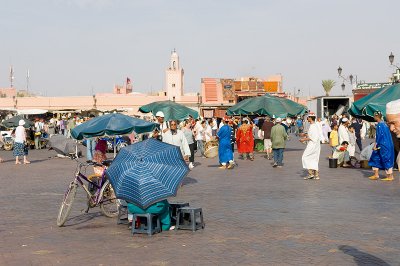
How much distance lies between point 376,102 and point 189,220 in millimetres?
10185

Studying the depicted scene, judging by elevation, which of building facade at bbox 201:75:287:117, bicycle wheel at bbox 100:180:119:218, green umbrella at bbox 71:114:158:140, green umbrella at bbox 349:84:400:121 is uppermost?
building facade at bbox 201:75:287:117

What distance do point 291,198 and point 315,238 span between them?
148 inches

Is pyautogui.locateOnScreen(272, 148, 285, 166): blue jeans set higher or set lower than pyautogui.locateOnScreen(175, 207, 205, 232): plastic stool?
higher

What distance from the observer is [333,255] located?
6609 millimetres

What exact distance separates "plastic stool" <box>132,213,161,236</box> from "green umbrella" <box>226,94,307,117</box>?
16.8 m

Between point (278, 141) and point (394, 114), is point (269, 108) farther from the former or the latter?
point (394, 114)

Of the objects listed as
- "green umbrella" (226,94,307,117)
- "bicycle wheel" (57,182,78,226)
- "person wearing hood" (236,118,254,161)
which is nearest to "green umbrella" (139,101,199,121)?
"person wearing hood" (236,118,254,161)

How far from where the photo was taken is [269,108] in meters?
24.8

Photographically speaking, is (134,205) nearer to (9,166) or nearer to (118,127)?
(118,127)

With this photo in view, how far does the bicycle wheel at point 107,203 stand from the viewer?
9336 mm

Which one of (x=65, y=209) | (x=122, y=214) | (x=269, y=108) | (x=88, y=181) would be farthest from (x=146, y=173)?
(x=269, y=108)

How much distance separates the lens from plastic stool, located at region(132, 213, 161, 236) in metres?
7.90

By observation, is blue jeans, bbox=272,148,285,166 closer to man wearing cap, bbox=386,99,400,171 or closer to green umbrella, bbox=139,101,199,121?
green umbrella, bbox=139,101,199,121

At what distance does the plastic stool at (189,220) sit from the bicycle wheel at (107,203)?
1.47 m
